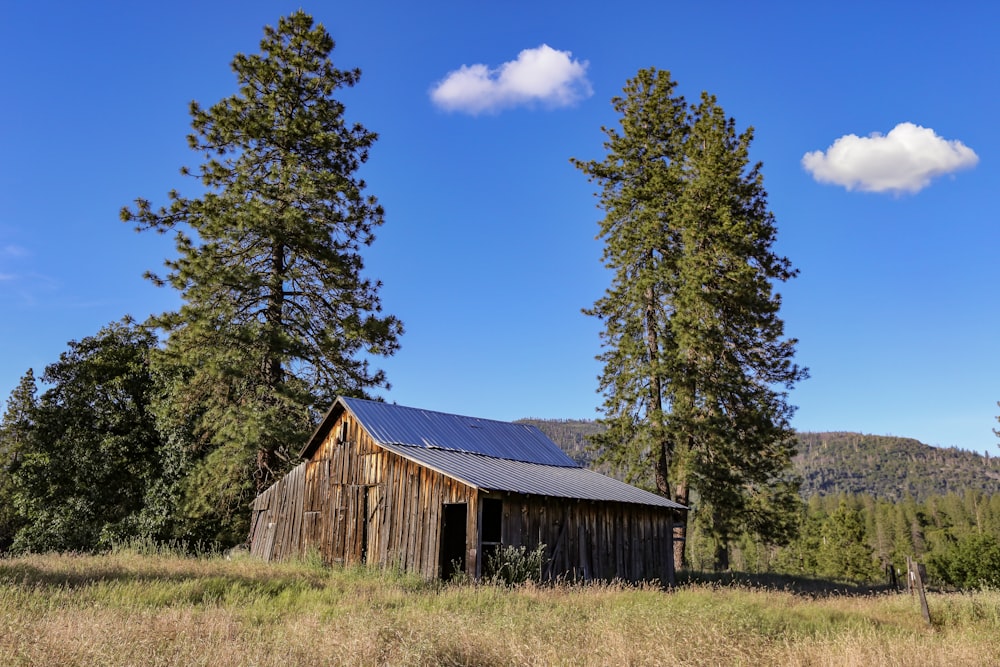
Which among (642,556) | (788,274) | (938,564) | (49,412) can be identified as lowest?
(938,564)

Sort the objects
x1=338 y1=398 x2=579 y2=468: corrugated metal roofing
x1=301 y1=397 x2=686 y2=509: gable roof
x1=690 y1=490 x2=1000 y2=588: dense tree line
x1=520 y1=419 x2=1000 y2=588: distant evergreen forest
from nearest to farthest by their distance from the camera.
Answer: x1=301 y1=397 x2=686 y2=509: gable roof, x1=338 y1=398 x2=579 y2=468: corrugated metal roofing, x1=520 y1=419 x2=1000 y2=588: distant evergreen forest, x1=690 y1=490 x2=1000 y2=588: dense tree line

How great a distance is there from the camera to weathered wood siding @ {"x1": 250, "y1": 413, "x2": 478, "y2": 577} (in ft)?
58.0

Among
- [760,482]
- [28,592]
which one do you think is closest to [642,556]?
[760,482]

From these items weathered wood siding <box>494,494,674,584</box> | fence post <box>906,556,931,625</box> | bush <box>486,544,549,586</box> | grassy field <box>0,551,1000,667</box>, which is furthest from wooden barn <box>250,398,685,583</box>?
fence post <box>906,556,931,625</box>

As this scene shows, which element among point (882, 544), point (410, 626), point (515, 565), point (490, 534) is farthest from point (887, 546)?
point (410, 626)

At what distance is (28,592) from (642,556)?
16.3 metres

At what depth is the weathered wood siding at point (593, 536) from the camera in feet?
57.4

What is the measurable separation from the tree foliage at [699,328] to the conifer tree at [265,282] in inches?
411

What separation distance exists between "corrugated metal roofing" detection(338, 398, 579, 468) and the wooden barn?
6 cm

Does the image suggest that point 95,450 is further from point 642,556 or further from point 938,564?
point 938,564

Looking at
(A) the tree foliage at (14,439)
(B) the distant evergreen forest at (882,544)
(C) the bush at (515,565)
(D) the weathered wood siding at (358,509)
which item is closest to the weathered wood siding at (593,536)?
(C) the bush at (515,565)

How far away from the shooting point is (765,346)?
26641 millimetres

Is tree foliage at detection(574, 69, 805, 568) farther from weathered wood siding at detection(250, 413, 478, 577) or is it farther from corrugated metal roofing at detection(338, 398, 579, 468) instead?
weathered wood siding at detection(250, 413, 478, 577)

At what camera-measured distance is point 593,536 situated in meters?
19.1
